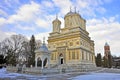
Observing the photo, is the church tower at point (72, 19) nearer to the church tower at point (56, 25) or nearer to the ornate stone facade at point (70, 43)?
the ornate stone facade at point (70, 43)

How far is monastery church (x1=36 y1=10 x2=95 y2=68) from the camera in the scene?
33.8 metres

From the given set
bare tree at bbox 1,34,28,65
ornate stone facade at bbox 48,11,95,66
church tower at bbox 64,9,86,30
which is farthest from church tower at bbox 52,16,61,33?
bare tree at bbox 1,34,28,65

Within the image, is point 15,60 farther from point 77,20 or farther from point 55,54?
point 77,20

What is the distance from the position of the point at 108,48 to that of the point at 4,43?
195 feet

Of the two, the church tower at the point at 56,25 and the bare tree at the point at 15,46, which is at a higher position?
the church tower at the point at 56,25

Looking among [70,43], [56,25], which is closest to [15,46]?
[56,25]

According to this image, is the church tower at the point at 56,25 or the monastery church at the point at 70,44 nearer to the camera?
the monastery church at the point at 70,44

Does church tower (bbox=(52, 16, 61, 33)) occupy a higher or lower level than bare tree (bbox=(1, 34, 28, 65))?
higher

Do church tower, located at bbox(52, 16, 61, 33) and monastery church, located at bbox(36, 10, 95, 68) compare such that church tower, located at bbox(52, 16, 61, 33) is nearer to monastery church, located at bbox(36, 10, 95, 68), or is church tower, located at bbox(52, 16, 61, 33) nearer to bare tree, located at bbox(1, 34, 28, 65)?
monastery church, located at bbox(36, 10, 95, 68)

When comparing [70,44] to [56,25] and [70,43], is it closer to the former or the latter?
[70,43]

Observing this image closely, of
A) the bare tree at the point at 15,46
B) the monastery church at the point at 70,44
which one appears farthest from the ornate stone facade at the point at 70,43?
the bare tree at the point at 15,46

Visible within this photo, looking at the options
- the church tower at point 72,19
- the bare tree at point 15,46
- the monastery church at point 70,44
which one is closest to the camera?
the monastery church at point 70,44

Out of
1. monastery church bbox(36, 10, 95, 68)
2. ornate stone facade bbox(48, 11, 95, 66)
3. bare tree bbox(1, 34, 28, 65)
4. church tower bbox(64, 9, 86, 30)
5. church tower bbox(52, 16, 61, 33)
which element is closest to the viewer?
monastery church bbox(36, 10, 95, 68)

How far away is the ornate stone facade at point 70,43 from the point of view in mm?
33875
